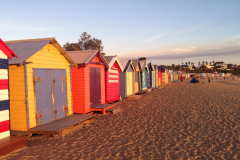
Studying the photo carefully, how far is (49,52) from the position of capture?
7.71 meters

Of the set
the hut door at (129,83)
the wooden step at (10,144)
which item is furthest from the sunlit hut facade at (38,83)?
the hut door at (129,83)

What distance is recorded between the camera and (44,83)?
7.26 metres

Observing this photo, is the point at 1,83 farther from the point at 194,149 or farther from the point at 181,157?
the point at 194,149

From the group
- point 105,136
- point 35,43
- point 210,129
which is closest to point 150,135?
point 105,136

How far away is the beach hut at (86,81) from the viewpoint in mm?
9547

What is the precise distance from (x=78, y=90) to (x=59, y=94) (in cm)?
158

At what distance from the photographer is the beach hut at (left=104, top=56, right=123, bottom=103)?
Result: 12695 mm

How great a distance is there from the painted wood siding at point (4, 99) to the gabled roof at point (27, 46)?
89 cm

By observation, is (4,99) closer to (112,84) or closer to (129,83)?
(112,84)

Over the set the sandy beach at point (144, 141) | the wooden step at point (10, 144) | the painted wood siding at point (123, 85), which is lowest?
the sandy beach at point (144, 141)

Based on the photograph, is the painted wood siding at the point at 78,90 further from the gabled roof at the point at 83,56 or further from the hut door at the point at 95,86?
the hut door at the point at 95,86

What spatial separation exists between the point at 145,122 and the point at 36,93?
4.75 metres

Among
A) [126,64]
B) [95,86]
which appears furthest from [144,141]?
[126,64]

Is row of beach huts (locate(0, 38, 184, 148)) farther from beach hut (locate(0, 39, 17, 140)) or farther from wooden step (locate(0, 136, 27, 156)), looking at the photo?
wooden step (locate(0, 136, 27, 156))
